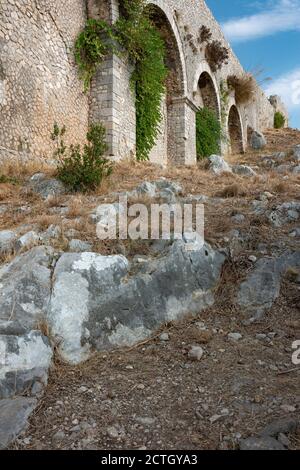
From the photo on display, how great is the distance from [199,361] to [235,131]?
18209mm

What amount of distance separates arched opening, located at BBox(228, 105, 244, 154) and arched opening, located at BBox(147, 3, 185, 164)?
6.89m

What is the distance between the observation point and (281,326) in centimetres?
319

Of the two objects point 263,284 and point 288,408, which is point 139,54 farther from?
point 288,408

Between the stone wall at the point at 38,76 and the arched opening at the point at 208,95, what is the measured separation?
7.32 meters

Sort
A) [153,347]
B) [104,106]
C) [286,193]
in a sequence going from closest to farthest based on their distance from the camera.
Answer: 1. [153,347]
2. [286,193]
3. [104,106]

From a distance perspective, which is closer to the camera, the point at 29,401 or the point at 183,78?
the point at 29,401

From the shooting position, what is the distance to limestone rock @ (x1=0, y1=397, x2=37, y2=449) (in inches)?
87.1

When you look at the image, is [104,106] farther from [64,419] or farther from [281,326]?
[64,419]

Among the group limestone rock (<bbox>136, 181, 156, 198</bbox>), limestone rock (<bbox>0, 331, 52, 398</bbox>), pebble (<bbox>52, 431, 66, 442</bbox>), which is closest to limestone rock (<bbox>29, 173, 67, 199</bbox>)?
limestone rock (<bbox>136, 181, 156, 198</bbox>)

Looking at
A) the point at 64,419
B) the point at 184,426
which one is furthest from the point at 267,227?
the point at 64,419

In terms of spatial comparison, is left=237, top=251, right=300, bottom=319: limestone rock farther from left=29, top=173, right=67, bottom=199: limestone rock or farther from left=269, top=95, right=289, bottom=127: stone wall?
left=269, top=95, right=289, bottom=127: stone wall

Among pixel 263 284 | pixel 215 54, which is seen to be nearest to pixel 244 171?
pixel 263 284
